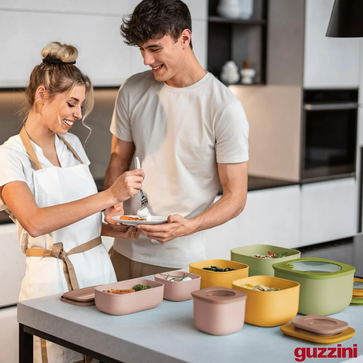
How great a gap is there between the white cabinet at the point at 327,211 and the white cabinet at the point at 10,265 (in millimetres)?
2185

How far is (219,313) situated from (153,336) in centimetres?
16

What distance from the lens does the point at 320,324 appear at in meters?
1.31

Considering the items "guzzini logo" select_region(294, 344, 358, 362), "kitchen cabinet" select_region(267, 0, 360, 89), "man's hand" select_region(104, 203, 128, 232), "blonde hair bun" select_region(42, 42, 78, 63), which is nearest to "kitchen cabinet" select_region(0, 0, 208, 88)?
"kitchen cabinet" select_region(267, 0, 360, 89)

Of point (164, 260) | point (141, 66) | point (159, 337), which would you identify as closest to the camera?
point (159, 337)

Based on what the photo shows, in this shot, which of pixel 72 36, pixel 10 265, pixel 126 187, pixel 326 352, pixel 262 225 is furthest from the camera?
pixel 262 225

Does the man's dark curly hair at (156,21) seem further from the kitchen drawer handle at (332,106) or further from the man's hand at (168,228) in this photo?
the kitchen drawer handle at (332,106)

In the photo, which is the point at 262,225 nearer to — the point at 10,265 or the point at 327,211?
the point at 327,211

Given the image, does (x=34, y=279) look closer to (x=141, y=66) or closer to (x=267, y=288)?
(x=267, y=288)

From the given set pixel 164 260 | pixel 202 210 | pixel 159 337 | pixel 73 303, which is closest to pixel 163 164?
pixel 202 210

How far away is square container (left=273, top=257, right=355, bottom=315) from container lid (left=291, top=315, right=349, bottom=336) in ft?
0.20

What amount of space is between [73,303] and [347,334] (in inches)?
27.2

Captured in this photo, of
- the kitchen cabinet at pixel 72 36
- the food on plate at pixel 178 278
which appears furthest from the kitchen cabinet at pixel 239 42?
the food on plate at pixel 178 278

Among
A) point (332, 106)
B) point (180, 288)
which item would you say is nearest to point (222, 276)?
point (180, 288)

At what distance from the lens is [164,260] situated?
210cm
